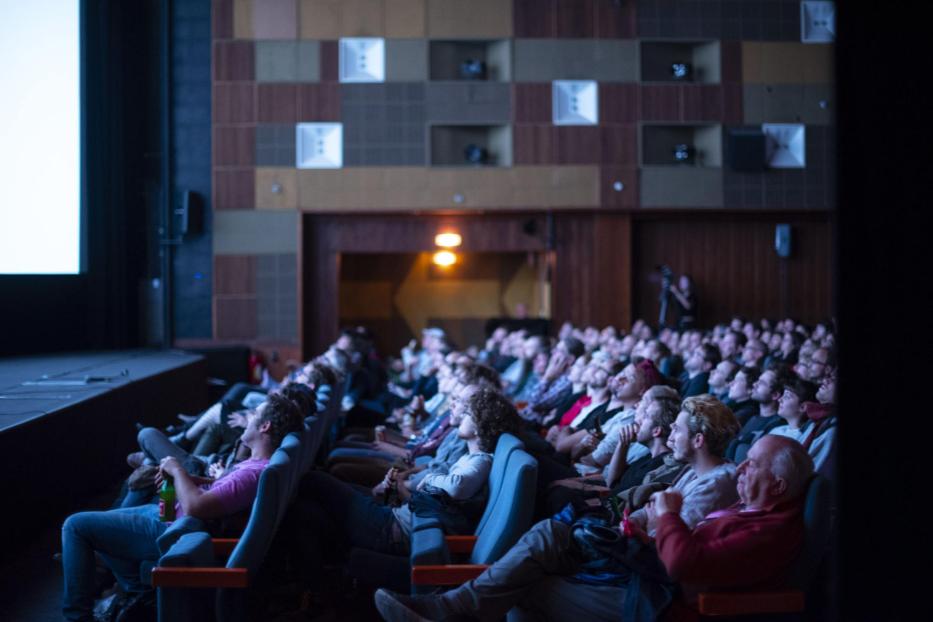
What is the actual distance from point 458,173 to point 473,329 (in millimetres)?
3590

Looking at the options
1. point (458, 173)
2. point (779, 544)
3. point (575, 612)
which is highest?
point (458, 173)

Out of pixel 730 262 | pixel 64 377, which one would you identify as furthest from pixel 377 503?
pixel 730 262

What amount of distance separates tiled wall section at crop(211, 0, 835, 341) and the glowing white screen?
345cm

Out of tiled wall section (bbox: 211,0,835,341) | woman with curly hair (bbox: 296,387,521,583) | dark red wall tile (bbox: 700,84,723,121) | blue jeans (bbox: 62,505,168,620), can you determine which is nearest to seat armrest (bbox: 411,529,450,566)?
woman with curly hair (bbox: 296,387,521,583)

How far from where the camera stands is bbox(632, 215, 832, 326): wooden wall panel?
13797 millimetres

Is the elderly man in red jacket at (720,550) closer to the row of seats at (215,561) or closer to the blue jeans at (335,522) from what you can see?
the row of seats at (215,561)

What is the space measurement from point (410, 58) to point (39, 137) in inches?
221

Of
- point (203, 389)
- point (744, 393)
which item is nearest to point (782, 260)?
point (203, 389)

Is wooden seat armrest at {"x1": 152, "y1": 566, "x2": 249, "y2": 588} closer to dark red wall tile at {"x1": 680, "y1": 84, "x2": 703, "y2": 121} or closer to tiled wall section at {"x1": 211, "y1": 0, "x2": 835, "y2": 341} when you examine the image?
tiled wall section at {"x1": 211, "y1": 0, "x2": 835, "y2": 341}

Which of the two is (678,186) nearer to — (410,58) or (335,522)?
(410,58)

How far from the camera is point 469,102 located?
42.9 ft

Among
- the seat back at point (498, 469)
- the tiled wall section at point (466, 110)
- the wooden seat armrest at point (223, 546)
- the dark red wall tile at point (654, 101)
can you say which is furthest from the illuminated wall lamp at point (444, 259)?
the wooden seat armrest at point (223, 546)

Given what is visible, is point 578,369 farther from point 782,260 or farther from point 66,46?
point 782,260

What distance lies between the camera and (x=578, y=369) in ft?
21.1
